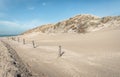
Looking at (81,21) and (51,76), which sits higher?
(81,21)

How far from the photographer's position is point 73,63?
17875 millimetres

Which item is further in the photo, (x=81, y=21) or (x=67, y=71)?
(x=81, y=21)

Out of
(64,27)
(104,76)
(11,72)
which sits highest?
(64,27)

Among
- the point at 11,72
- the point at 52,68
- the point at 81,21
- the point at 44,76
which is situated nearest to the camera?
the point at 11,72

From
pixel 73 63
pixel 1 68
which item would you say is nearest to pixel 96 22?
pixel 73 63

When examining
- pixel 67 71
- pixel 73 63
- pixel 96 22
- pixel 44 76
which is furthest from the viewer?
pixel 96 22

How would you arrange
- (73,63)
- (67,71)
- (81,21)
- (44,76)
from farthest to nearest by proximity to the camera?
(81,21) < (73,63) < (67,71) < (44,76)

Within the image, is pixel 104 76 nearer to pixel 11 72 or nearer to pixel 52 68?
pixel 52 68

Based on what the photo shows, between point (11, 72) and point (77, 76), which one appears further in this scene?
point (77, 76)

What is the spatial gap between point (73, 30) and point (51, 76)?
186 ft

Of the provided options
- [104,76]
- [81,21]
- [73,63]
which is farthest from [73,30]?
[104,76]

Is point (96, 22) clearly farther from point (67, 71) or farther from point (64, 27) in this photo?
point (67, 71)

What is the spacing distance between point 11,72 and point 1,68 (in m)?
0.97

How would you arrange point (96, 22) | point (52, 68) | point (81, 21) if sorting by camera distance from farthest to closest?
point (81, 21) → point (96, 22) → point (52, 68)
